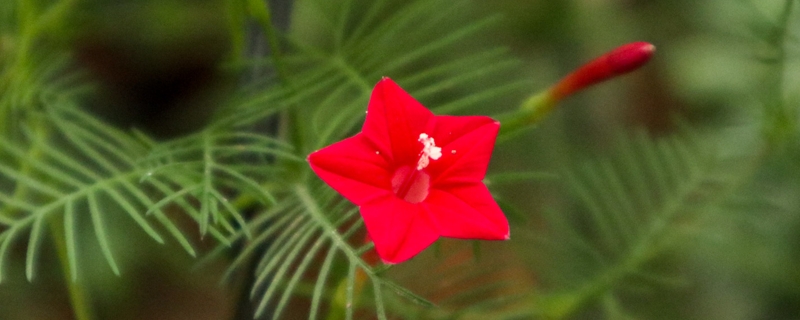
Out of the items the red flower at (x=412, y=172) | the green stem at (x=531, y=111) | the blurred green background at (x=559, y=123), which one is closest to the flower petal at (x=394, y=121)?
the red flower at (x=412, y=172)

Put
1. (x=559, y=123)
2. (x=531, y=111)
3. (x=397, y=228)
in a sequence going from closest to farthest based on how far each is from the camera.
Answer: (x=397, y=228) → (x=531, y=111) → (x=559, y=123)

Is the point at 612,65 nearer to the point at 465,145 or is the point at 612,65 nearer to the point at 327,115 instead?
the point at 465,145

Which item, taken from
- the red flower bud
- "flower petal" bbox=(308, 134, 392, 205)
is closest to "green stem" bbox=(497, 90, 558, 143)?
the red flower bud

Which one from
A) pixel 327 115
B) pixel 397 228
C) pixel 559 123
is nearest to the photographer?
Answer: pixel 397 228

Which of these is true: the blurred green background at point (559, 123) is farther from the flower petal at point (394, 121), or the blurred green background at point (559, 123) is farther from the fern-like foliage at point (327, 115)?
the flower petal at point (394, 121)

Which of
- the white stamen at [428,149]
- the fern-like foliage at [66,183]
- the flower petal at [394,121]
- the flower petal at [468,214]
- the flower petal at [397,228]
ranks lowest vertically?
the flower petal at [468,214]

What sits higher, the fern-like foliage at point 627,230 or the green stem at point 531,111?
the green stem at point 531,111

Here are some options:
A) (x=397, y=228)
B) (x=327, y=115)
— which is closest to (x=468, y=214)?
(x=397, y=228)
